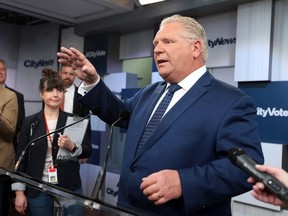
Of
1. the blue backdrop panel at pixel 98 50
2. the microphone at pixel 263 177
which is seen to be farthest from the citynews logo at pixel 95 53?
the microphone at pixel 263 177

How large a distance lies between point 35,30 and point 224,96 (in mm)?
5388

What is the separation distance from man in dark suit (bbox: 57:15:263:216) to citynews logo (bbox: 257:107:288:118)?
1837mm

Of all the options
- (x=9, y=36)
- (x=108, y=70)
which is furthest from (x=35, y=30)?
(x=108, y=70)

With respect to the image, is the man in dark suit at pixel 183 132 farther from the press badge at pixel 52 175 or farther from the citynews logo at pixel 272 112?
the citynews logo at pixel 272 112

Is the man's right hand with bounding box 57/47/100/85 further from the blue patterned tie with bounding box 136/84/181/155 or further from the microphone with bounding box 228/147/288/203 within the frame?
the microphone with bounding box 228/147/288/203

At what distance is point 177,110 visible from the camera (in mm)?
1278

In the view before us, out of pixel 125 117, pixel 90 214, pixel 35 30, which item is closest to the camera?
pixel 90 214

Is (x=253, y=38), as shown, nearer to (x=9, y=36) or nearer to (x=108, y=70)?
(x=108, y=70)

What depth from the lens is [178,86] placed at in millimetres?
1399

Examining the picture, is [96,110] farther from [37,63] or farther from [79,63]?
[37,63]

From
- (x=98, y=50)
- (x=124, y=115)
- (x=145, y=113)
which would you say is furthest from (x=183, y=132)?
(x=98, y=50)

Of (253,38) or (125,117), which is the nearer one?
(125,117)

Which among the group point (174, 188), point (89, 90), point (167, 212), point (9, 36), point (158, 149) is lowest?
point (167, 212)

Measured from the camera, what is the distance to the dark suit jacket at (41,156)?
2082 millimetres
